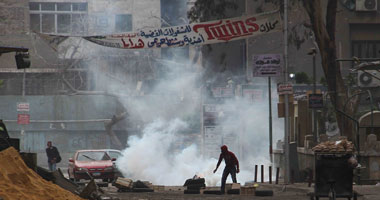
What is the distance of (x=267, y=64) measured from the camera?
28516 mm

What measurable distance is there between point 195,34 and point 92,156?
30.3ft

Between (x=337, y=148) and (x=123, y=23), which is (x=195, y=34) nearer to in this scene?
(x=337, y=148)

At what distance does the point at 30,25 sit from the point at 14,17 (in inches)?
55.6

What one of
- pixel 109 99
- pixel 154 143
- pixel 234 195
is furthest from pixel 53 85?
pixel 234 195

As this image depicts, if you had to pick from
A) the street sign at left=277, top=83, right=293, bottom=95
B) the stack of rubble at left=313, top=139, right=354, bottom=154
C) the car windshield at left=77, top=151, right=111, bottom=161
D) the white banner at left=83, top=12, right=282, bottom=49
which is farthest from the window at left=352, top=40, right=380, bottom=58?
the stack of rubble at left=313, top=139, right=354, bottom=154

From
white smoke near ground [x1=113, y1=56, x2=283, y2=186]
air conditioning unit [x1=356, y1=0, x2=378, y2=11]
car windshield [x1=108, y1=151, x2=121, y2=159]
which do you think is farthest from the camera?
air conditioning unit [x1=356, y1=0, x2=378, y2=11]

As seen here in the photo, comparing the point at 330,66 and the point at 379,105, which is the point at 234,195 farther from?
the point at 379,105

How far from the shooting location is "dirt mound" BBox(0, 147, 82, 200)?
14870 millimetres

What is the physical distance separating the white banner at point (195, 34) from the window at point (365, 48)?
24207 mm

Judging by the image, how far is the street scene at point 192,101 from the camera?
23.2m

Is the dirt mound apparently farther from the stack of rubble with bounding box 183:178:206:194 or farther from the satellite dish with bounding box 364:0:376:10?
the satellite dish with bounding box 364:0:376:10

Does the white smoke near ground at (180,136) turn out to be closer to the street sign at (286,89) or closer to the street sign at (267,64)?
the street sign at (286,89)

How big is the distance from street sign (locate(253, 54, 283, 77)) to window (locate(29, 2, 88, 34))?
140ft

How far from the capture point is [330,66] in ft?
93.4
